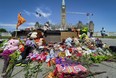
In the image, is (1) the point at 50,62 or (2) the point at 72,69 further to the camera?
(1) the point at 50,62

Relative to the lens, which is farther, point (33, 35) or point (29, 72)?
point (33, 35)

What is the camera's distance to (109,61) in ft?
38.6

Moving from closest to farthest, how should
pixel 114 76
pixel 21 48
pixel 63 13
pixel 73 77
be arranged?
pixel 73 77 < pixel 114 76 < pixel 21 48 < pixel 63 13

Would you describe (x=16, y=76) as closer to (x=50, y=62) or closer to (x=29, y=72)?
(x=29, y=72)

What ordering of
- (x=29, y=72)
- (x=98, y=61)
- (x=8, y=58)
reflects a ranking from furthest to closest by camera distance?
(x=98, y=61) → (x=8, y=58) → (x=29, y=72)

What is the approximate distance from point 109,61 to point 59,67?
5355mm

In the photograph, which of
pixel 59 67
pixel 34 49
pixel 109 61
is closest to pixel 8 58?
pixel 34 49

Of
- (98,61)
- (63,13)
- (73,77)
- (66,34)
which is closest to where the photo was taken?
(73,77)

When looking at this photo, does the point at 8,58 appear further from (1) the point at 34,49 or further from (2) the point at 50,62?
(1) the point at 34,49

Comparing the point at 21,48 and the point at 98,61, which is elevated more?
the point at 21,48

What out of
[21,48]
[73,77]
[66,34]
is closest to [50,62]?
[21,48]

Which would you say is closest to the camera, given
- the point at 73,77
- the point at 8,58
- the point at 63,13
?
the point at 73,77

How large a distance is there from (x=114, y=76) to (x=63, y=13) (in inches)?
1858

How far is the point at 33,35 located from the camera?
42.7ft
